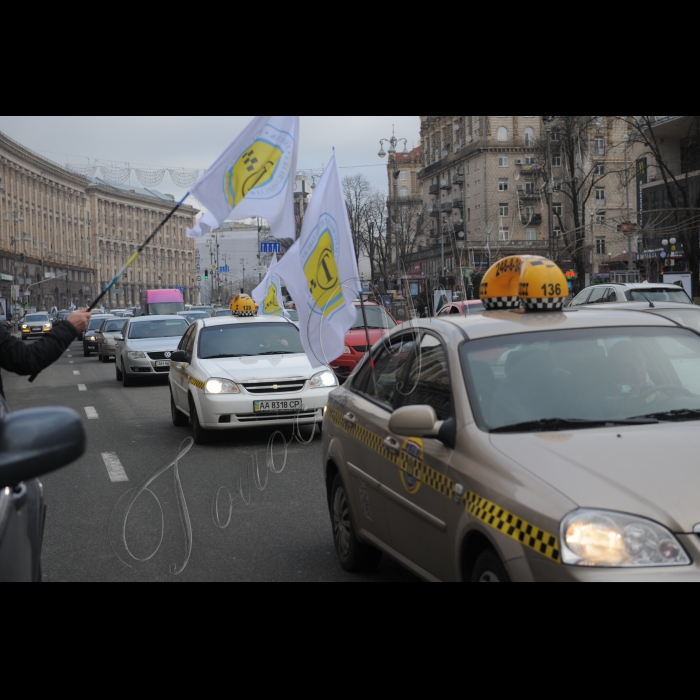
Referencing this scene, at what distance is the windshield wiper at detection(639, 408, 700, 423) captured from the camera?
4.29 m

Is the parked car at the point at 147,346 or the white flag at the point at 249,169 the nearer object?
the white flag at the point at 249,169

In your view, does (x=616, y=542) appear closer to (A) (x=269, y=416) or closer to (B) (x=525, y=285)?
(B) (x=525, y=285)

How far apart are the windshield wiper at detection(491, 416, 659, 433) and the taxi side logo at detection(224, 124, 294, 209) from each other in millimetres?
3111

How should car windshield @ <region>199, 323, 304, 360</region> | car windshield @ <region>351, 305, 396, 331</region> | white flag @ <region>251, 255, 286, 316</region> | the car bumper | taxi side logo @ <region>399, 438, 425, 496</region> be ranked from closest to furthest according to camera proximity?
taxi side logo @ <region>399, 438, 425, 496</region> → the car bumper → car windshield @ <region>199, 323, 304, 360</region> → white flag @ <region>251, 255, 286, 316</region> → car windshield @ <region>351, 305, 396, 331</region>

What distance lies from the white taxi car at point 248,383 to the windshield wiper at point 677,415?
21.4ft

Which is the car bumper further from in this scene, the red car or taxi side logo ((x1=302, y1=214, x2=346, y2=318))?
the red car

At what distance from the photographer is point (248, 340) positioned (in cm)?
1285

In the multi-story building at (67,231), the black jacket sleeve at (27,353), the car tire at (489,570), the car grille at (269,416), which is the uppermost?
the multi-story building at (67,231)

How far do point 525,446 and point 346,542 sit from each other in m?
2.04

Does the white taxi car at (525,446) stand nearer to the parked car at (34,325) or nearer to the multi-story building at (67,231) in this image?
the parked car at (34,325)

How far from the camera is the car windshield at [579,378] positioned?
4297mm

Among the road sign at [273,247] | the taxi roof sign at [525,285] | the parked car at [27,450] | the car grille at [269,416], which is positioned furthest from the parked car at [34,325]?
the parked car at [27,450]

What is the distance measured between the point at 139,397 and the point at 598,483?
15.9m

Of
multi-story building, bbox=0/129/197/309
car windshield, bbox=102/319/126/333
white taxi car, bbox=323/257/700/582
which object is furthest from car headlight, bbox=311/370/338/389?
multi-story building, bbox=0/129/197/309
